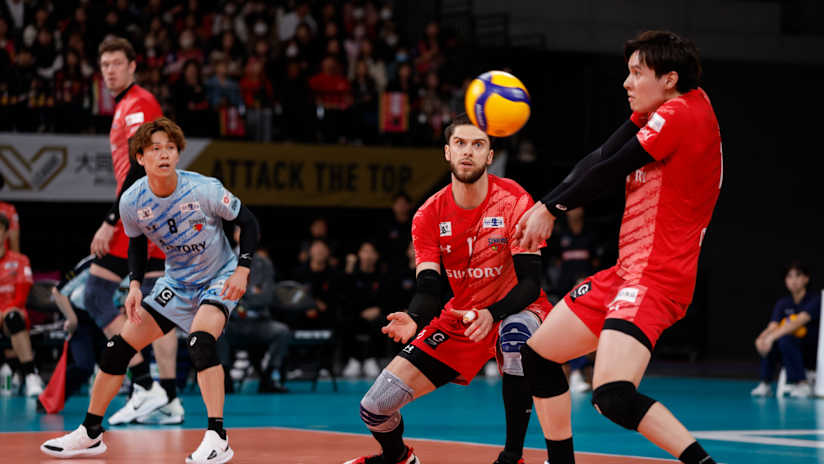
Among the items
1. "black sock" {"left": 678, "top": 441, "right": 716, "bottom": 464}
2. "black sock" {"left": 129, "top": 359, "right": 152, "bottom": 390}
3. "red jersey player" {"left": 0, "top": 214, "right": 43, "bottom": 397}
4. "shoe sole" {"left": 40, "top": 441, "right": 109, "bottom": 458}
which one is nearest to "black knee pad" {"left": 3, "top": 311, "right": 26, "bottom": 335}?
"red jersey player" {"left": 0, "top": 214, "right": 43, "bottom": 397}

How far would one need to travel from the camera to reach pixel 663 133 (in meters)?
4.72

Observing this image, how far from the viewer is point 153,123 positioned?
23.9 feet

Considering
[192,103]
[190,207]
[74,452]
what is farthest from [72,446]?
[192,103]

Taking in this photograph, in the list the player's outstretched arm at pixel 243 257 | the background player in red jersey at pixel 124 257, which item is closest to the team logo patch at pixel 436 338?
the player's outstretched arm at pixel 243 257

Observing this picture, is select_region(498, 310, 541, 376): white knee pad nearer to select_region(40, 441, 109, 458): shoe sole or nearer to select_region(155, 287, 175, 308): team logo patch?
select_region(155, 287, 175, 308): team logo patch

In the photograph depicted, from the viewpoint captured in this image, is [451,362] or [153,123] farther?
[153,123]

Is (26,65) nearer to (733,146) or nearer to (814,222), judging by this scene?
(733,146)

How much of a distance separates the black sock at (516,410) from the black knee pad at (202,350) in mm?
1734

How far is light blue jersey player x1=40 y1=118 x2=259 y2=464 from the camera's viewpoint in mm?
7109

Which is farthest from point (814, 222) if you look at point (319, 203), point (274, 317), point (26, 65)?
point (26, 65)

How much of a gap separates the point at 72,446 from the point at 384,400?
2.02 m

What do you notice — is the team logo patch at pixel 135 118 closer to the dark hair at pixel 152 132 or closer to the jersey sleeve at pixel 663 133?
the dark hair at pixel 152 132

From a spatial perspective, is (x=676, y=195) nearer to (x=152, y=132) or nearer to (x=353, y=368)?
(x=152, y=132)

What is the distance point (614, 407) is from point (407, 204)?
10.9 metres
